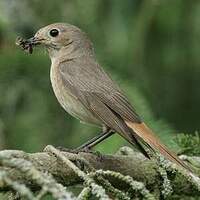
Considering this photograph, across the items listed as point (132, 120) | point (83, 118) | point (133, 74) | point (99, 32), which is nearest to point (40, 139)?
point (83, 118)

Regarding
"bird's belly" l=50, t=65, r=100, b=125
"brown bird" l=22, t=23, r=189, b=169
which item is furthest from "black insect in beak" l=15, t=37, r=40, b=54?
"bird's belly" l=50, t=65, r=100, b=125

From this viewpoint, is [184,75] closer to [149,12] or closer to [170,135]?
[149,12]

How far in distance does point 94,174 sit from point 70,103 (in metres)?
1.67

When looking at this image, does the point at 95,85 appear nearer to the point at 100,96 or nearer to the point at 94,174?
the point at 100,96

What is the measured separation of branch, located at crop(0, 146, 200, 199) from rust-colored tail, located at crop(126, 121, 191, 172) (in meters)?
0.06

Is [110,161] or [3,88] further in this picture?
[3,88]

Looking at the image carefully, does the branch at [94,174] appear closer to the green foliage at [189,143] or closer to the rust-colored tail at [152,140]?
the rust-colored tail at [152,140]

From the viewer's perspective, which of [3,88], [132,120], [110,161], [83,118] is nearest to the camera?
[110,161]

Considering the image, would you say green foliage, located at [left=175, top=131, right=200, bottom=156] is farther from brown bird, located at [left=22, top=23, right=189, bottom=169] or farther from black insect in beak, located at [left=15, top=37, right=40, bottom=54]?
black insect in beak, located at [left=15, top=37, right=40, bottom=54]

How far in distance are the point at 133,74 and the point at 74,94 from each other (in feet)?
2.42

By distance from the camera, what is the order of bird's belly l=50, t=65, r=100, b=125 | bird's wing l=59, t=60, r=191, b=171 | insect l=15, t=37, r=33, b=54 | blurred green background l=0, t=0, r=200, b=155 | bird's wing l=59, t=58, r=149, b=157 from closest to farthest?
1. bird's wing l=59, t=60, r=191, b=171
2. bird's wing l=59, t=58, r=149, b=157
3. bird's belly l=50, t=65, r=100, b=125
4. blurred green background l=0, t=0, r=200, b=155
5. insect l=15, t=37, r=33, b=54

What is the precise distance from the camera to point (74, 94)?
401 centimetres

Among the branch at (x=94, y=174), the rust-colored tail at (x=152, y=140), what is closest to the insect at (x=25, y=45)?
the rust-colored tail at (x=152, y=140)

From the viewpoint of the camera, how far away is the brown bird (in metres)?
3.37
